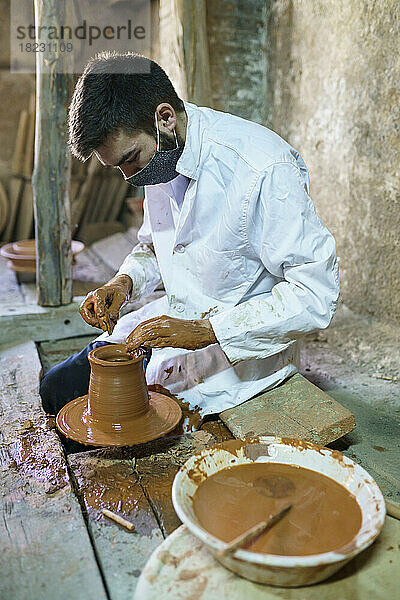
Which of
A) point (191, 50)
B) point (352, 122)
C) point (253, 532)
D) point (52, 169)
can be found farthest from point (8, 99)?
point (253, 532)

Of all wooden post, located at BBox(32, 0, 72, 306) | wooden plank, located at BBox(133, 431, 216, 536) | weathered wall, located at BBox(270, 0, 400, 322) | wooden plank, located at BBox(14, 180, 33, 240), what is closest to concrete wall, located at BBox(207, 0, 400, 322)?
weathered wall, located at BBox(270, 0, 400, 322)

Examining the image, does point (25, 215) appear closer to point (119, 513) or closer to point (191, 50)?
point (191, 50)

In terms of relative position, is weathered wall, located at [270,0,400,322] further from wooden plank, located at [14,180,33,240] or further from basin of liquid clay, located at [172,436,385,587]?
wooden plank, located at [14,180,33,240]

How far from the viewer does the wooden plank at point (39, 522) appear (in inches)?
58.6

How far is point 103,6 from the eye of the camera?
6.33 meters

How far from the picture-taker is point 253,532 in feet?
4.56

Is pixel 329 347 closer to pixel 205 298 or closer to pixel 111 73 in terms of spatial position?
pixel 205 298

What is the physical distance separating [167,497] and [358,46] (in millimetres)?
3297

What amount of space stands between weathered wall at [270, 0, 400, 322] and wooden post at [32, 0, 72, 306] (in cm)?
188

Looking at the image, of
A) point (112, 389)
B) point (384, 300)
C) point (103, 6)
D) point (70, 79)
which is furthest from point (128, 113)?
point (103, 6)

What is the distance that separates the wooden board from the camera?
1536mm

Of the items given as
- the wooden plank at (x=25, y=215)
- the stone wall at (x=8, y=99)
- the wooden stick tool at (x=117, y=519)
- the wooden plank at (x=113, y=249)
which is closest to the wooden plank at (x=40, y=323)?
the wooden plank at (x=113, y=249)

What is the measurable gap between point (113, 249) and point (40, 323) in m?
2.34

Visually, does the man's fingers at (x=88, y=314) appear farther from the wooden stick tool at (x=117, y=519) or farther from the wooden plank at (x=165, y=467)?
the wooden stick tool at (x=117, y=519)
